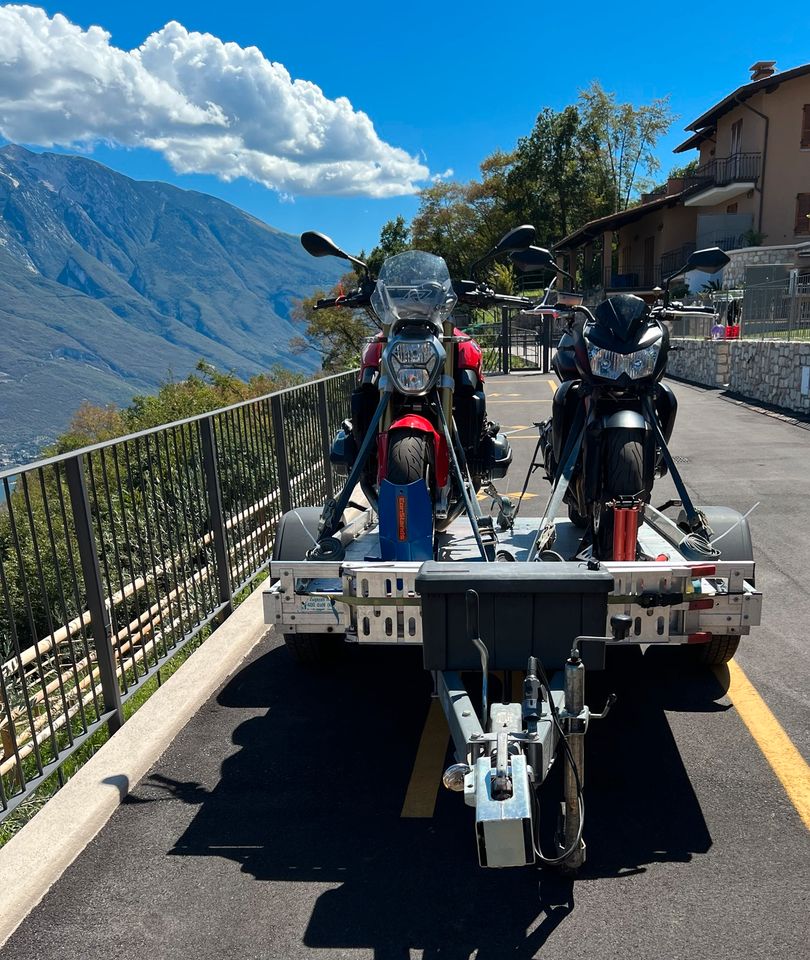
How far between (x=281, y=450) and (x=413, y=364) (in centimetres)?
292

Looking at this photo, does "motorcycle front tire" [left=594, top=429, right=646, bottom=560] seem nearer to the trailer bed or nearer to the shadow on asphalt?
the trailer bed

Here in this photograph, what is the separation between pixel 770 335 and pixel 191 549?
56.3 ft

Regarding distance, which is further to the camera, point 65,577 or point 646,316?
point 65,577

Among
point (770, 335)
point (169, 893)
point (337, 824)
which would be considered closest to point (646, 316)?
point (337, 824)

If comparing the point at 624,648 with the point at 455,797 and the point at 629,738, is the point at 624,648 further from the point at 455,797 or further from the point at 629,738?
the point at 455,797

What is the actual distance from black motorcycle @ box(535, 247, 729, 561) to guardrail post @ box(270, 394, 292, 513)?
9.67 feet

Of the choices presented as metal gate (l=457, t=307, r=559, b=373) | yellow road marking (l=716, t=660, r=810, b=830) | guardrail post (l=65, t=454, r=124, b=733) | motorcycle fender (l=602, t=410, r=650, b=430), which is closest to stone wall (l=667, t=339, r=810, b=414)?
Result: metal gate (l=457, t=307, r=559, b=373)

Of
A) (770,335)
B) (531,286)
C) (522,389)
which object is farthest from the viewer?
(531,286)

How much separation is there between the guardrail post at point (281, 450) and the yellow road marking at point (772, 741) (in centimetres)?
395

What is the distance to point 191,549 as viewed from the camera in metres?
5.48

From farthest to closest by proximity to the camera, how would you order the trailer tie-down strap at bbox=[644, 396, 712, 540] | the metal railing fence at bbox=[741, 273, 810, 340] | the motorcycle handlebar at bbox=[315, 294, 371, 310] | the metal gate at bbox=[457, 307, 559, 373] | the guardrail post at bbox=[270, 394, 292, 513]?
the metal gate at bbox=[457, 307, 559, 373] → the metal railing fence at bbox=[741, 273, 810, 340] → the guardrail post at bbox=[270, 394, 292, 513] → the motorcycle handlebar at bbox=[315, 294, 371, 310] → the trailer tie-down strap at bbox=[644, 396, 712, 540]

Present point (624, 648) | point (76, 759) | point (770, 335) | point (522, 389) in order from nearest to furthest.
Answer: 1. point (76, 759)
2. point (624, 648)
3. point (770, 335)
4. point (522, 389)

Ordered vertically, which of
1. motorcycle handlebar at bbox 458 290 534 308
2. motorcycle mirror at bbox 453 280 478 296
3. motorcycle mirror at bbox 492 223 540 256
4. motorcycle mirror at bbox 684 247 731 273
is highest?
motorcycle mirror at bbox 492 223 540 256

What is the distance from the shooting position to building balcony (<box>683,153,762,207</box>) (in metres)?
34.4
